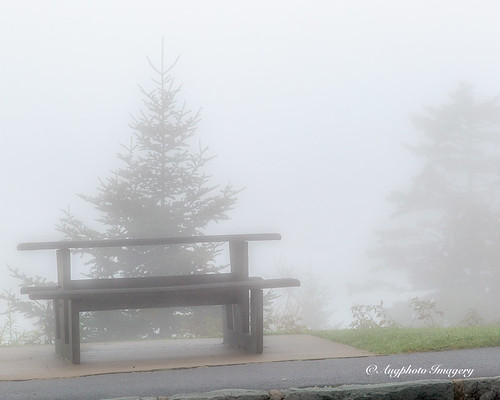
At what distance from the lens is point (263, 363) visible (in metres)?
Answer: 4.89

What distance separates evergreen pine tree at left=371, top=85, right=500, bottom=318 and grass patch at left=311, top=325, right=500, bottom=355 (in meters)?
12.1

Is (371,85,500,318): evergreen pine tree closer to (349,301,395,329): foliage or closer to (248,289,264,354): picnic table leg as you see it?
(349,301,395,329): foliage

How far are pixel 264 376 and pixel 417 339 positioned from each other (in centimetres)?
160

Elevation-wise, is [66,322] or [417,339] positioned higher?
[66,322]

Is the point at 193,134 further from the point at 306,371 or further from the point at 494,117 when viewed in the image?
the point at 494,117

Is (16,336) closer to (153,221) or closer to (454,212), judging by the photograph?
(153,221)

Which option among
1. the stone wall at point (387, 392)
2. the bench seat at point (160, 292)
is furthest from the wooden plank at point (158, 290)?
the stone wall at point (387, 392)

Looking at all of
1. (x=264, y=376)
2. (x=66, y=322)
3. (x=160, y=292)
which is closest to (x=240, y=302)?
(x=160, y=292)

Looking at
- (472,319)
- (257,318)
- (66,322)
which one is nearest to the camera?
→ (257,318)

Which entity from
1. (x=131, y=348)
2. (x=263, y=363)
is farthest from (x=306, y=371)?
(x=131, y=348)

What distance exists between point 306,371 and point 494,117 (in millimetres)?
16425

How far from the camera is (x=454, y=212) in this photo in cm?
1859

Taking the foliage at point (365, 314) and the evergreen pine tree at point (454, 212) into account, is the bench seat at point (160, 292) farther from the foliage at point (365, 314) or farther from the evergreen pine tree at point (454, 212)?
the evergreen pine tree at point (454, 212)

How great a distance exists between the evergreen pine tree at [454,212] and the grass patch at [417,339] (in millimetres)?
12125
